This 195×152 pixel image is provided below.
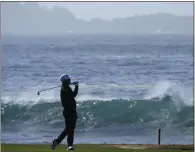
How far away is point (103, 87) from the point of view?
3625 centimetres

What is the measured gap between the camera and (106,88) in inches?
1423

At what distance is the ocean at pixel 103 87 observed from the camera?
2739 cm

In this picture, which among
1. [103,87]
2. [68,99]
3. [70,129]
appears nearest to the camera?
[68,99]

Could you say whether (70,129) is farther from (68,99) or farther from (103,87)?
(103,87)

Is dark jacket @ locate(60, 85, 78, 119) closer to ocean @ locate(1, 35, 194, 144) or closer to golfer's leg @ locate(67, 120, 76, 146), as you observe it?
golfer's leg @ locate(67, 120, 76, 146)

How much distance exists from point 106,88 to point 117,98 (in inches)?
79.4

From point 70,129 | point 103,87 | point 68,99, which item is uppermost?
point 68,99

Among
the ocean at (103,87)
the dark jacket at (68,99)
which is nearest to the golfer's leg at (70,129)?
the dark jacket at (68,99)

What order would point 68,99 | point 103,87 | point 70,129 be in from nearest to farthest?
1. point 68,99
2. point 70,129
3. point 103,87

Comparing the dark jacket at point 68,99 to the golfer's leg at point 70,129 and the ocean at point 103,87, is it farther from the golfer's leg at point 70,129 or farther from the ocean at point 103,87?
the ocean at point 103,87

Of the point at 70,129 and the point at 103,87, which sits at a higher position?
the point at 70,129

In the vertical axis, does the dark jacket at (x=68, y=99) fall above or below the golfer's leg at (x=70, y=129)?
above

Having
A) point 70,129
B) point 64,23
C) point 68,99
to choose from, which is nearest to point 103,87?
point 64,23

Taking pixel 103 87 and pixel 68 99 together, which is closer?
pixel 68 99
